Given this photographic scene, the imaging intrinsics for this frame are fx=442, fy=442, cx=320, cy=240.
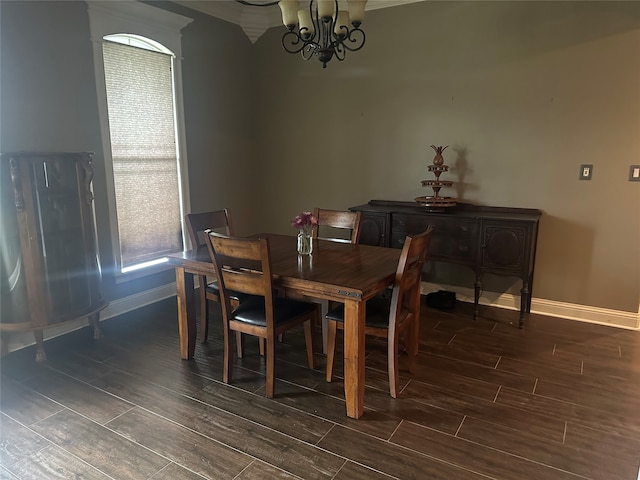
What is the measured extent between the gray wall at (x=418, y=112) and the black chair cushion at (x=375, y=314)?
1803 mm

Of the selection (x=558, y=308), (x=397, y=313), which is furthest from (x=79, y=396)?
(x=558, y=308)

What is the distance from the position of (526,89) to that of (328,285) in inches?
103

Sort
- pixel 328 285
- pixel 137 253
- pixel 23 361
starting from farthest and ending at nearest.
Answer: pixel 137 253
pixel 23 361
pixel 328 285

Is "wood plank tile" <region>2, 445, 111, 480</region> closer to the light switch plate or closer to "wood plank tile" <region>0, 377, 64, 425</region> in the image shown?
"wood plank tile" <region>0, 377, 64, 425</region>

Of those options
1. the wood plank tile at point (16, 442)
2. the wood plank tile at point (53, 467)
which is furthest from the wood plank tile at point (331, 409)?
the wood plank tile at point (16, 442)

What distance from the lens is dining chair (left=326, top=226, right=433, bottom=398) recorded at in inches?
90.3

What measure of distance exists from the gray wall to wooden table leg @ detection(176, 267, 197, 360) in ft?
3.90

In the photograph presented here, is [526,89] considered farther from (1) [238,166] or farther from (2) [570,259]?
(1) [238,166]

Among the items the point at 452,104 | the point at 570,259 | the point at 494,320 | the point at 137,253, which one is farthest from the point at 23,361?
the point at 570,259

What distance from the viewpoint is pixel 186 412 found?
92.9 inches

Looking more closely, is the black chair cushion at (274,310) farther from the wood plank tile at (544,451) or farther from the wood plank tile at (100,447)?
the wood plank tile at (544,451)

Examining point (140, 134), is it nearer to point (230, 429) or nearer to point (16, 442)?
point (16, 442)

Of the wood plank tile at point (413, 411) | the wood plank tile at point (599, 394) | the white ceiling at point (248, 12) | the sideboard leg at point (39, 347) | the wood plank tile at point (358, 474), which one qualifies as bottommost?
the wood plank tile at point (358, 474)

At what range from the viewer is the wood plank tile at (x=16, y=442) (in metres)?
2.03
